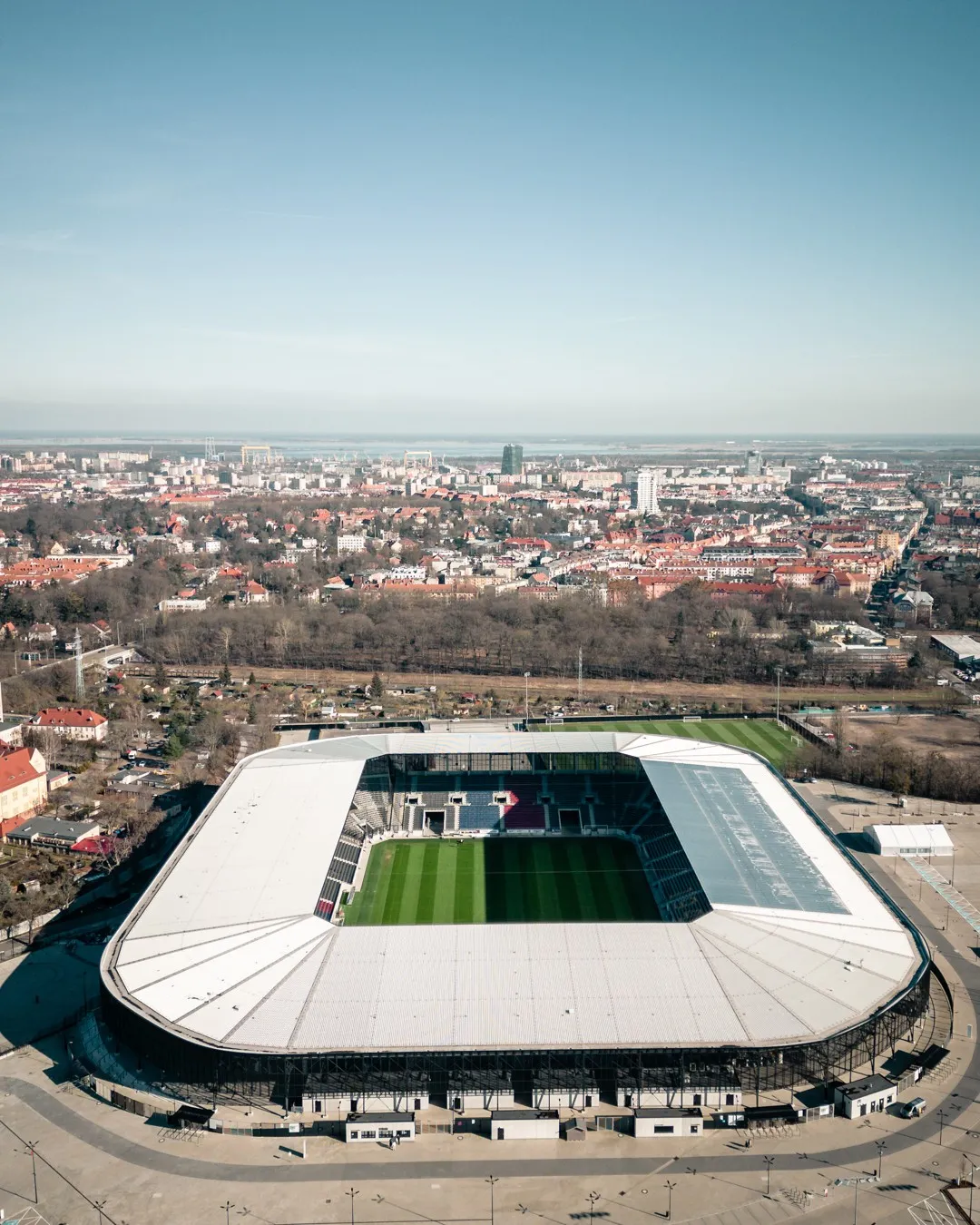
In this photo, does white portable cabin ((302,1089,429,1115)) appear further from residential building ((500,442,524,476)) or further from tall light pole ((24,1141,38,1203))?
residential building ((500,442,524,476))

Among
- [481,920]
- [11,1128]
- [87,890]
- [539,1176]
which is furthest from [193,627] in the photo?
[539,1176]

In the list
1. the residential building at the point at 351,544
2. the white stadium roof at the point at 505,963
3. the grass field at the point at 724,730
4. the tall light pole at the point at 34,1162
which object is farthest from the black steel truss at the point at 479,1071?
the residential building at the point at 351,544

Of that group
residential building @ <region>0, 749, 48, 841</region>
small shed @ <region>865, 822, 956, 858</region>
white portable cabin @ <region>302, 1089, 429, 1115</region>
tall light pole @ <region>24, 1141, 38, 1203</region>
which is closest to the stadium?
white portable cabin @ <region>302, 1089, 429, 1115</region>

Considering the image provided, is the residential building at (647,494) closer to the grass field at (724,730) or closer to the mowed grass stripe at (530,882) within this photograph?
the grass field at (724,730)

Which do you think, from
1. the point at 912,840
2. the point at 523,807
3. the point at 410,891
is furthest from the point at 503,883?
the point at 912,840

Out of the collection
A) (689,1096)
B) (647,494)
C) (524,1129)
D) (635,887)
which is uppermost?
(647,494)

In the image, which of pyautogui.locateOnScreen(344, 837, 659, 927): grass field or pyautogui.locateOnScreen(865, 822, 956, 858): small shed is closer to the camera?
pyautogui.locateOnScreen(344, 837, 659, 927): grass field

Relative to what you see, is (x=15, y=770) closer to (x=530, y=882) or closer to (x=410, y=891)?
(x=410, y=891)
